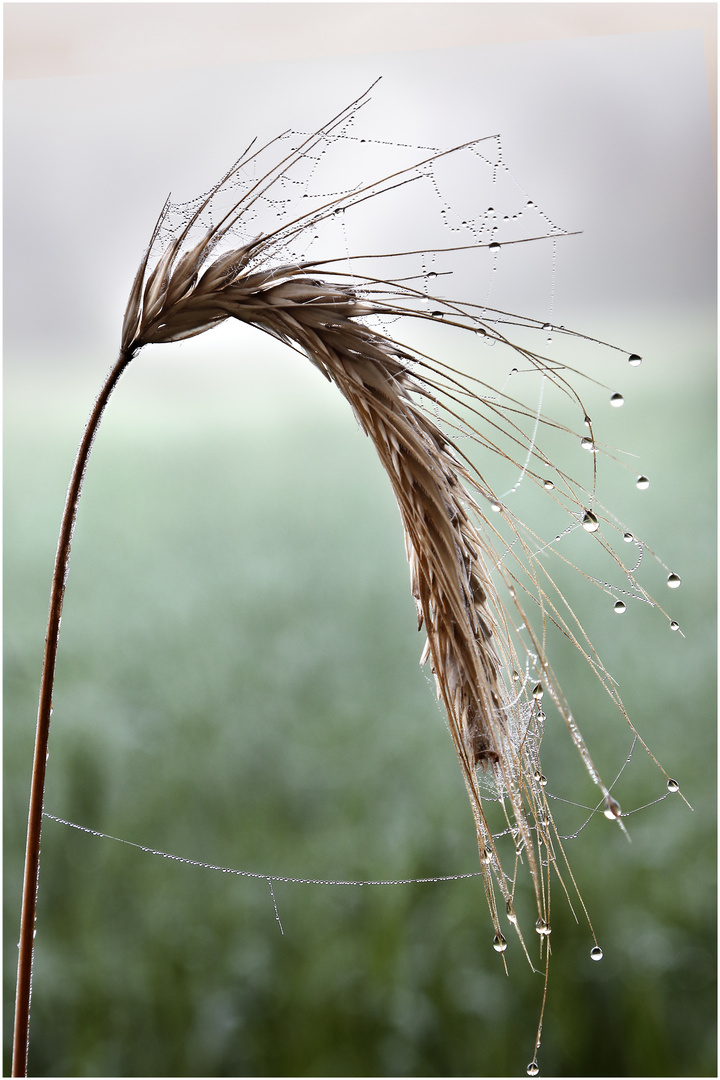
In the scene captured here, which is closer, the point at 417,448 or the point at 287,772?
the point at 417,448

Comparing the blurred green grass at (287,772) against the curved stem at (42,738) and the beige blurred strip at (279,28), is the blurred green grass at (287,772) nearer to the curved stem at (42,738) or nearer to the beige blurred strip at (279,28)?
the beige blurred strip at (279,28)

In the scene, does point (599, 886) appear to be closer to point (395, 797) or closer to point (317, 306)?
point (395, 797)

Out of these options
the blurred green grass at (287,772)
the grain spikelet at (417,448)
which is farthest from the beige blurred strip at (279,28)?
the grain spikelet at (417,448)

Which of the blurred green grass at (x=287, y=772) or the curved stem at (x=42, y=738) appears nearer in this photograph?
the curved stem at (x=42, y=738)

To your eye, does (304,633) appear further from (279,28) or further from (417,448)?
(279,28)

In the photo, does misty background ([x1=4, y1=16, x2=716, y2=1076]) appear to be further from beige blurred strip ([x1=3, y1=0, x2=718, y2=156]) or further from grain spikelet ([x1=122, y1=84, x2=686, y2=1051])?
grain spikelet ([x1=122, y1=84, x2=686, y2=1051])

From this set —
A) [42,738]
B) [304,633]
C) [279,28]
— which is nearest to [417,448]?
[42,738]

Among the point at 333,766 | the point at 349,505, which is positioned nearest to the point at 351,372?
the point at 349,505

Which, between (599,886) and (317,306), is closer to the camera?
(317,306)

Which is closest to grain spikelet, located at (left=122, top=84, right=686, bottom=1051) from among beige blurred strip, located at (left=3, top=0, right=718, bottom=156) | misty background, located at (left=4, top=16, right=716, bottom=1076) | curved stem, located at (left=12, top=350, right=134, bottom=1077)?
curved stem, located at (left=12, top=350, right=134, bottom=1077)
